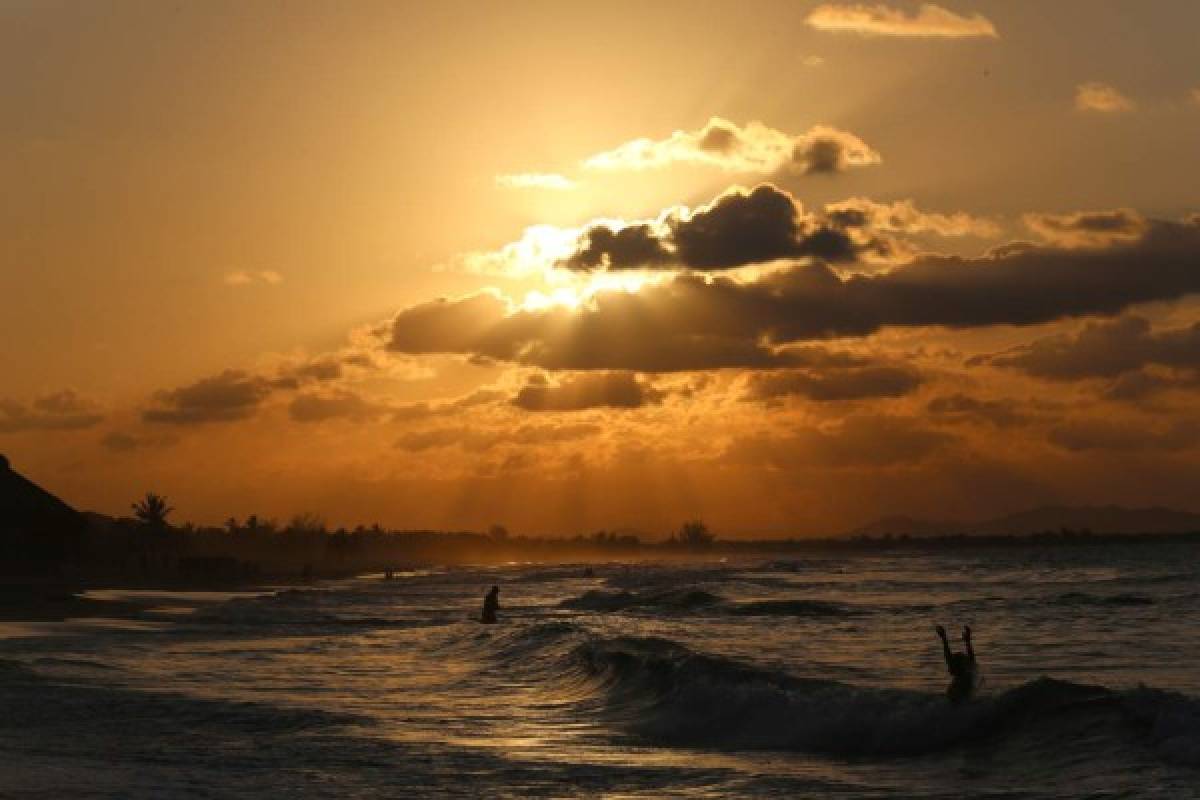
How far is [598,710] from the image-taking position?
30859 mm

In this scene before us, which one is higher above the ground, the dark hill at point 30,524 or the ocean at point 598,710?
the dark hill at point 30,524

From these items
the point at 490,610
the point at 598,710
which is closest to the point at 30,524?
the point at 490,610

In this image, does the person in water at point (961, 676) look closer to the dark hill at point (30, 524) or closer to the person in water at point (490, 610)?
the person in water at point (490, 610)

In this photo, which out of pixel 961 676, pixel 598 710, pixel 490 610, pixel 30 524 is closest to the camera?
pixel 961 676

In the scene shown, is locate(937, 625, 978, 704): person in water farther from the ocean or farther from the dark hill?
the dark hill

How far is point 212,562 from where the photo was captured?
103 m

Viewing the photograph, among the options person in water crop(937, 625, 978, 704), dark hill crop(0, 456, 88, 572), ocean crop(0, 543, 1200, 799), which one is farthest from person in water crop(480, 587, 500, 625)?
dark hill crop(0, 456, 88, 572)

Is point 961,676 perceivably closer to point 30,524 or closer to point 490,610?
point 490,610

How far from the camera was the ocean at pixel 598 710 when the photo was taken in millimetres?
20141

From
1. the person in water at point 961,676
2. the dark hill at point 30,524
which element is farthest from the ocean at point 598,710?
the dark hill at point 30,524

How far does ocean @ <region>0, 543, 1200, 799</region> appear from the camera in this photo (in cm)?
2014

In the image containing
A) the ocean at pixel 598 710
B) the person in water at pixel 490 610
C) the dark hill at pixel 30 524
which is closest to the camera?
the ocean at pixel 598 710

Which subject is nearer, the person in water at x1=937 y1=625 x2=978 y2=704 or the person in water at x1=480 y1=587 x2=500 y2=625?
the person in water at x1=937 y1=625 x2=978 y2=704

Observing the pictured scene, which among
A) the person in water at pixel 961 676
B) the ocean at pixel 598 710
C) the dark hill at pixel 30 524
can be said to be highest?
the dark hill at pixel 30 524
